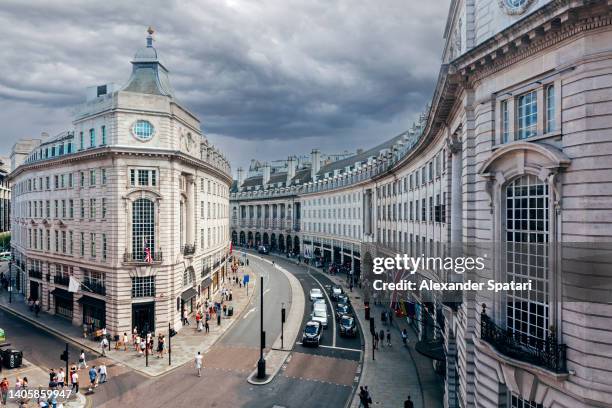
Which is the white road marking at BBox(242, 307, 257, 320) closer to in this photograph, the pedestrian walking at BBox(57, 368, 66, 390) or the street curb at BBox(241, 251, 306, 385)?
the street curb at BBox(241, 251, 306, 385)

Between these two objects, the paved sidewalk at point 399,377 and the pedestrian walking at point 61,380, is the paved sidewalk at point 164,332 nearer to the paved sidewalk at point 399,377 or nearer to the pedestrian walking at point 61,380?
the pedestrian walking at point 61,380

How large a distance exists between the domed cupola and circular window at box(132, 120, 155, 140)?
389 cm

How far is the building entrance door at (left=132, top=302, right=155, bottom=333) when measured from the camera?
3719 cm

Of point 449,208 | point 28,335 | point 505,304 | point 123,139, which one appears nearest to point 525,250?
point 505,304

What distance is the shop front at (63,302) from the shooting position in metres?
43.1

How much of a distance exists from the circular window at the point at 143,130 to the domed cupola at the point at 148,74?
389 cm

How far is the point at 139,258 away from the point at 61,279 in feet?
41.5

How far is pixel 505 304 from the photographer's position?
608 inches

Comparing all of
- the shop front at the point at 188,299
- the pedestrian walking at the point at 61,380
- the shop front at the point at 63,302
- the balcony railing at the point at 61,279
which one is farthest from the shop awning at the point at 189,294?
the pedestrian walking at the point at 61,380

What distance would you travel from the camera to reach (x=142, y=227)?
123 ft

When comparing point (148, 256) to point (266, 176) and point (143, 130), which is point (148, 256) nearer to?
point (143, 130)

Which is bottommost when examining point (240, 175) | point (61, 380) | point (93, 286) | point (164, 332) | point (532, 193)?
point (164, 332)

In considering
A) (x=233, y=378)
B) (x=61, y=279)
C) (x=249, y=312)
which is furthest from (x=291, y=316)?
(x=61, y=279)

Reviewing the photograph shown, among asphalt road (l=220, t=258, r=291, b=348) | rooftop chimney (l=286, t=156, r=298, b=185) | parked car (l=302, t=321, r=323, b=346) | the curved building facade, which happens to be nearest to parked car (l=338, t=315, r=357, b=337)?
parked car (l=302, t=321, r=323, b=346)
